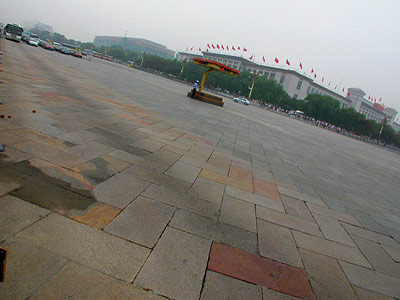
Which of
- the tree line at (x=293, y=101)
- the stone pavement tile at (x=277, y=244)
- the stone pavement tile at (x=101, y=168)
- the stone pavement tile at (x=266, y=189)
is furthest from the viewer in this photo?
the tree line at (x=293, y=101)

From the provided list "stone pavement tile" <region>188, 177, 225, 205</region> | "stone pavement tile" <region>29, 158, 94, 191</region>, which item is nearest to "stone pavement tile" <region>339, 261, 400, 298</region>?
"stone pavement tile" <region>188, 177, 225, 205</region>

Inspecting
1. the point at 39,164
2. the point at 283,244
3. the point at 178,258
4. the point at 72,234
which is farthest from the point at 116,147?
the point at 283,244

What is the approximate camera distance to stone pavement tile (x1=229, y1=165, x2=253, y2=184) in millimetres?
5970

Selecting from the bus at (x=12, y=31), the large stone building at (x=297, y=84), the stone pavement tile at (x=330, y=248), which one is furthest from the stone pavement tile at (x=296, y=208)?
the large stone building at (x=297, y=84)

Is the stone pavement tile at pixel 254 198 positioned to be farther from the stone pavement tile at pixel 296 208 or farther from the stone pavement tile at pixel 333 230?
the stone pavement tile at pixel 333 230

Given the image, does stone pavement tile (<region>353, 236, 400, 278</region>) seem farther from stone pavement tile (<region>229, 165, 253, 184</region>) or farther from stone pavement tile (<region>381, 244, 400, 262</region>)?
stone pavement tile (<region>229, 165, 253, 184</region>)

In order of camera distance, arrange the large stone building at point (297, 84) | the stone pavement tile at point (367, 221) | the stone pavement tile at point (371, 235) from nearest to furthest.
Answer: the stone pavement tile at point (371, 235)
the stone pavement tile at point (367, 221)
the large stone building at point (297, 84)

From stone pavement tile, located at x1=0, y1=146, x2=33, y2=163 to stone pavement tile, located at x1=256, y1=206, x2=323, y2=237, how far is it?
13.1 feet

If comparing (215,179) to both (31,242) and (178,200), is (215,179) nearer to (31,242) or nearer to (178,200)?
(178,200)

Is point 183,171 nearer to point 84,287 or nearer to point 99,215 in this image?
point 99,215

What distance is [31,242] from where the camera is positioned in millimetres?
2428

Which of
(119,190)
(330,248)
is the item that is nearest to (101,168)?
(119,190)

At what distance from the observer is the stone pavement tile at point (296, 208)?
488 cm

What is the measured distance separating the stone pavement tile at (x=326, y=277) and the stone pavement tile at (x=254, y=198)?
1.31 m
